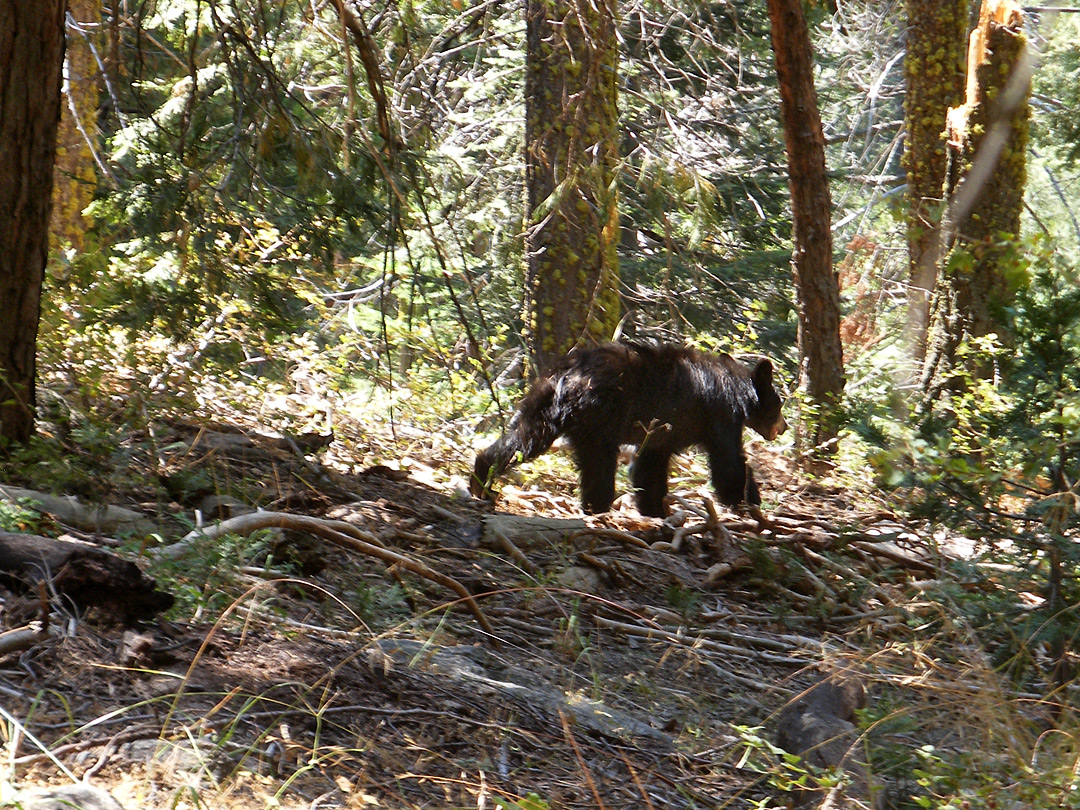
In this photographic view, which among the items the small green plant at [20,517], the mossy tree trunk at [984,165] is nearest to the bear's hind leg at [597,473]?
the mossy tree trunk at [984,165]

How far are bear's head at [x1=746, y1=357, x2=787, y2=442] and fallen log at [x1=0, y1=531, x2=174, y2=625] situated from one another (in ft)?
20.4

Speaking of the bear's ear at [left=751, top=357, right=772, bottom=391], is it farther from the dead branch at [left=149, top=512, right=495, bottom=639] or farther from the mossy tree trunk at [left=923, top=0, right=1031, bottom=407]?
the dead branch at [left=149, top=512, right=495, bottom=639]

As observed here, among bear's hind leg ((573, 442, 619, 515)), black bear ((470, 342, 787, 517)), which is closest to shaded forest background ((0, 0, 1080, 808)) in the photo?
black bear ((470, 342, 787, 517))

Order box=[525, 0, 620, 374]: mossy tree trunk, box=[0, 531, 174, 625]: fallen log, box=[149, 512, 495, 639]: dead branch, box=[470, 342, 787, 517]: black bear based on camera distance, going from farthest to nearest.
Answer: box=[525, 0, 620, 374]: mossy tree trunk, box=[470, 342, 787, 517]: black bear, box=[149, 512, 495, 639]: dead branch, box=[0, 531, 174, 625]: fallen log

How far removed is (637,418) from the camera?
7.65 m

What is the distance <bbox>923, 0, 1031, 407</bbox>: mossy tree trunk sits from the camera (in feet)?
28.0

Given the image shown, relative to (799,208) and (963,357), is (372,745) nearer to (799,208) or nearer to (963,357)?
(963,357)

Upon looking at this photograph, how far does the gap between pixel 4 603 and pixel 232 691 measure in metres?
0.78

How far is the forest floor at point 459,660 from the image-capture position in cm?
277

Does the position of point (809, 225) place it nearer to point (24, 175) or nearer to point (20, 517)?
point (24, 175)

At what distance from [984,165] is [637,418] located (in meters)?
4.00

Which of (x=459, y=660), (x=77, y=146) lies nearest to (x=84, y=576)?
(x=459, y=660)

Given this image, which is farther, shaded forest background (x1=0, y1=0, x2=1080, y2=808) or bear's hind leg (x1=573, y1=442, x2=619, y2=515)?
bear's hind leg (x1=573, y1=442, x2=619, y2=515)

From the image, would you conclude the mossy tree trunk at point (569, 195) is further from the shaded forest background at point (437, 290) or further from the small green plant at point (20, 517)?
the small green plant at point (20, 517)
